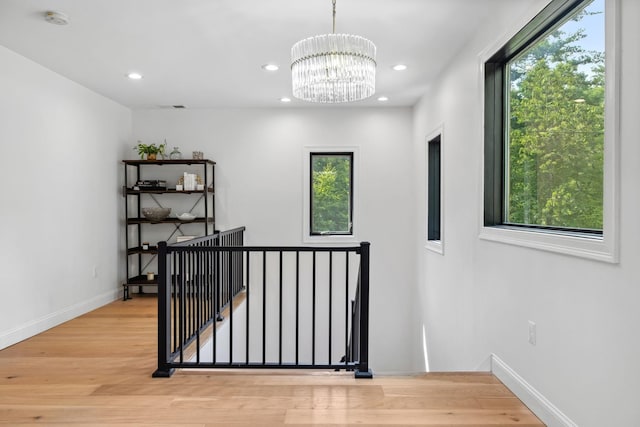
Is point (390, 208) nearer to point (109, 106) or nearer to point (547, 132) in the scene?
point (547, 132)

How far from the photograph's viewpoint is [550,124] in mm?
2420

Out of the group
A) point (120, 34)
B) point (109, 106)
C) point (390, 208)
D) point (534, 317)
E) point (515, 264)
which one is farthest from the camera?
point (390, 208)

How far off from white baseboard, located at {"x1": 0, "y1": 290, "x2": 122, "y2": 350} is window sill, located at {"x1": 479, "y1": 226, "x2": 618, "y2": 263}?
3.96 m

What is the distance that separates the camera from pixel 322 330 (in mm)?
5742

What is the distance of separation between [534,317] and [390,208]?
332cm

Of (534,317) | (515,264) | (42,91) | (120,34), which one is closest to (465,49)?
(515,264)

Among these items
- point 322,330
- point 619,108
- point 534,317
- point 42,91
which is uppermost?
point 42,91

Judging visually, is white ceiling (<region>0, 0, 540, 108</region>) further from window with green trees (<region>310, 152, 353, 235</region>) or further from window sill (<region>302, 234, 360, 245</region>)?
window sill (<region>302, 234, 360, 245</region>)

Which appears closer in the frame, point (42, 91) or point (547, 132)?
point (547, 132)

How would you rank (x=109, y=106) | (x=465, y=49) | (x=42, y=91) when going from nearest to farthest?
(x=465, y=49) → (x=42, y=91) → (x=109, y=106)

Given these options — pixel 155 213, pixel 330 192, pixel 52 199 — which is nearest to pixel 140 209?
pixel 155 213

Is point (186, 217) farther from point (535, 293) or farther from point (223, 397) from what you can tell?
point (535, 293)

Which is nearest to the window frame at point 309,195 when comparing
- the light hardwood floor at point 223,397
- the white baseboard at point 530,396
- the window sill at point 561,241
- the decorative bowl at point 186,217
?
the decorative bowl at point 186,217

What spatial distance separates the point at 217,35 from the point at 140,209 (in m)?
3.21
